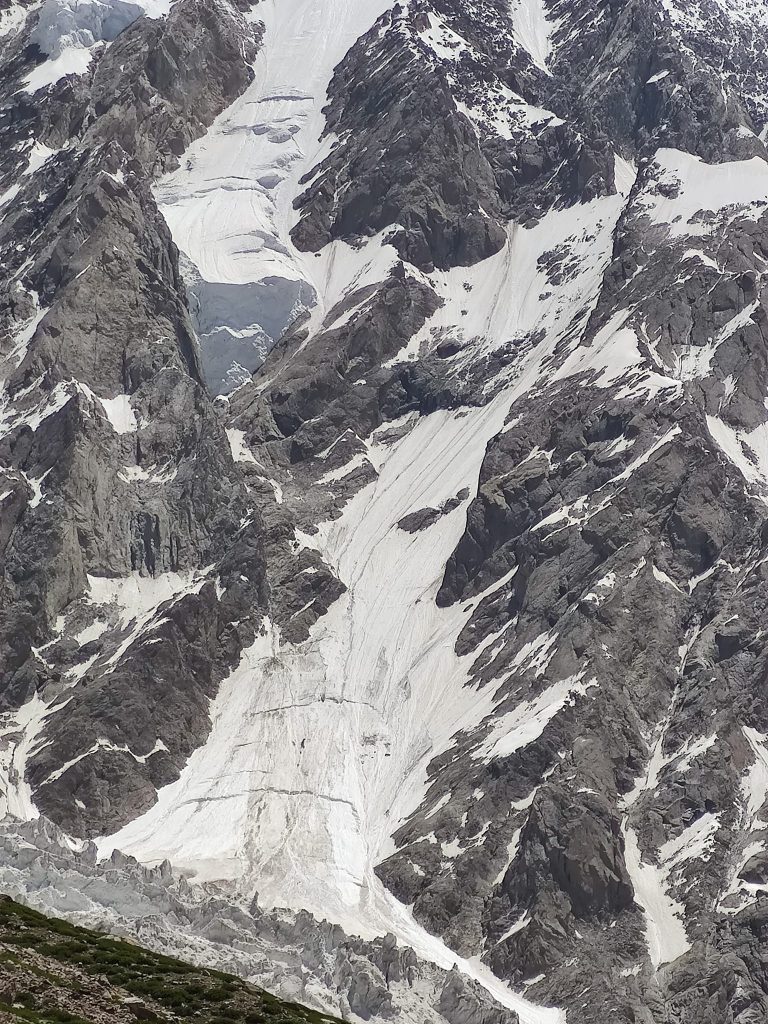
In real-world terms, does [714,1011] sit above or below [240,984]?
below

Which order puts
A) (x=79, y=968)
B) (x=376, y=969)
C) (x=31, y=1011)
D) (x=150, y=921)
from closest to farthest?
(x=31, y=1011), (x=79, y=968), (x=150, y=921), (x=376, y=969)

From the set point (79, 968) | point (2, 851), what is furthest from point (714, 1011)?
point (79, 968)

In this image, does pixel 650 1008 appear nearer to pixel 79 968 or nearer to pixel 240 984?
pixel 240 984

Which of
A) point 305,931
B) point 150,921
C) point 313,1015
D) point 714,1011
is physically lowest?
point 714,1011

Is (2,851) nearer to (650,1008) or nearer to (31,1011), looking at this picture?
(650,1008)

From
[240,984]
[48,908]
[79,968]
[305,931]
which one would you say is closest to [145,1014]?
[79,968]

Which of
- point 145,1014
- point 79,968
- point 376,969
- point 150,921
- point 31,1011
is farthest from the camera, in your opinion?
point 376,969

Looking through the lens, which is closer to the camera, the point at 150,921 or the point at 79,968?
the point at 79,968
